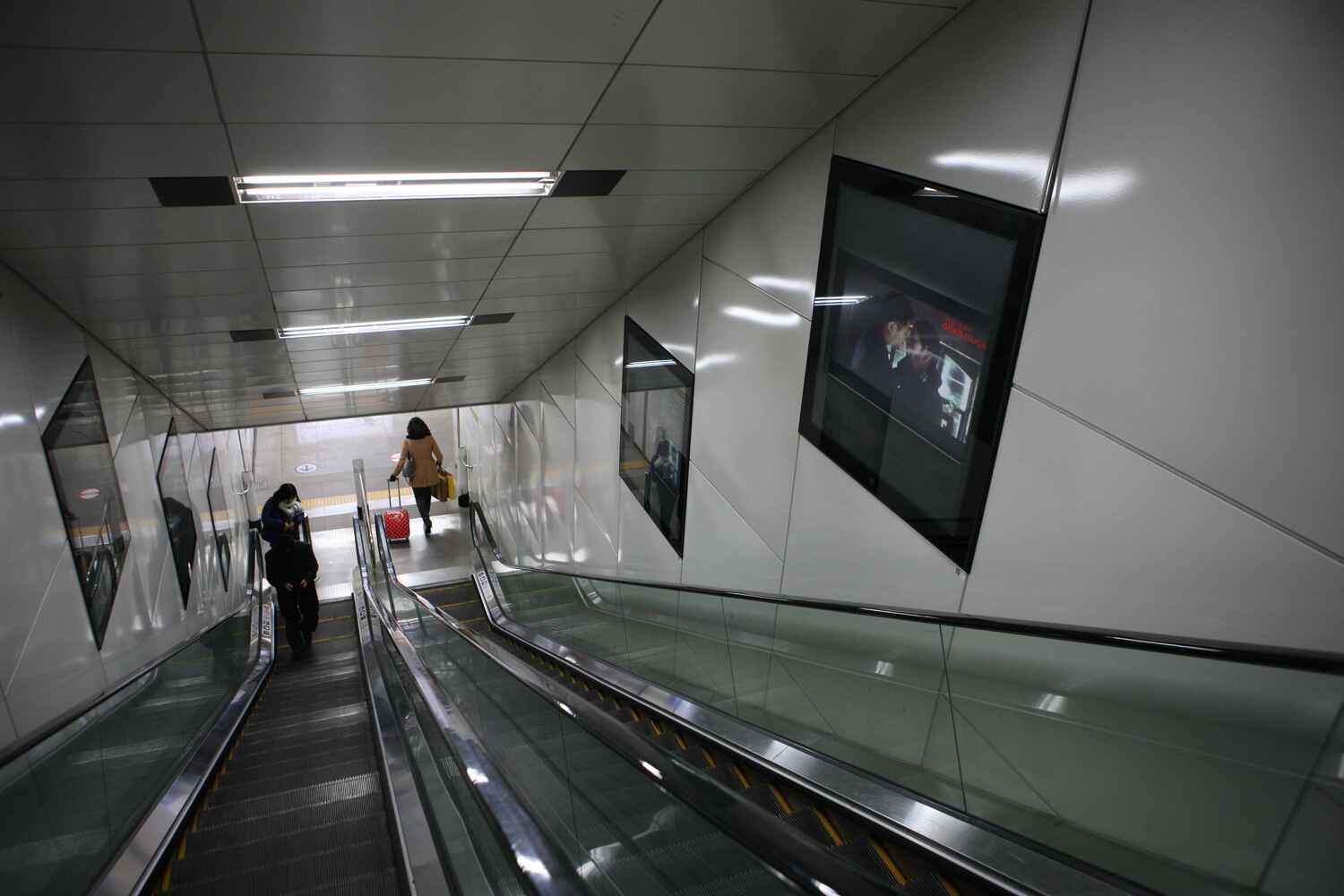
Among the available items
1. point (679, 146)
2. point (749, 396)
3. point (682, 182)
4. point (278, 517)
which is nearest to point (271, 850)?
point (749, 396)

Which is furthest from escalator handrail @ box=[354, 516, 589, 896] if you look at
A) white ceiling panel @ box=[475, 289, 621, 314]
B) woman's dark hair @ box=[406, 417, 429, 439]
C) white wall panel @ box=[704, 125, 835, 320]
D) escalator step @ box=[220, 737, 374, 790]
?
woman's dark hair @ box=[406, 417, 429, 439]

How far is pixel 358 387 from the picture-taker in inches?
444

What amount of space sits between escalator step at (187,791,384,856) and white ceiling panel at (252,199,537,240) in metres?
3.05

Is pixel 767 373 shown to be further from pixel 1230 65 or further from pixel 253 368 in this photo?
pixel 253 368

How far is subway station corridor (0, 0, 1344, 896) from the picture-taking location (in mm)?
1906

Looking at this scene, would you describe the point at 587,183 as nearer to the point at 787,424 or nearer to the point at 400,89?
the point at 400,89

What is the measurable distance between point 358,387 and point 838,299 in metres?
9.51

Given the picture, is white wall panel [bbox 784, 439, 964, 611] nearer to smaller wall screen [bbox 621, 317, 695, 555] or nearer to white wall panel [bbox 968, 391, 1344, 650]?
white wall panel [bbox 968, 391, 1344, 650]

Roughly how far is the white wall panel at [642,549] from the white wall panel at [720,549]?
0.37m

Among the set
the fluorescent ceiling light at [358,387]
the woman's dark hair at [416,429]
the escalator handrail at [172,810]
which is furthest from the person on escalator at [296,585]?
the woman's dark hair at [416,429]

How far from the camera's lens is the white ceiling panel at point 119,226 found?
3.44 m

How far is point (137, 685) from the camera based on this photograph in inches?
145

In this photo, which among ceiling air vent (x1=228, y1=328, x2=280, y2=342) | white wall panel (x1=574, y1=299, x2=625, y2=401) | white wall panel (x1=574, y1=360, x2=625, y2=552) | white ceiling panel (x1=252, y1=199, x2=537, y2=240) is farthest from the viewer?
white wall panel (x1=574, y1=360, x2=625, y2=552)

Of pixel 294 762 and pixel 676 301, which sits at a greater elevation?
pixel 676 301
